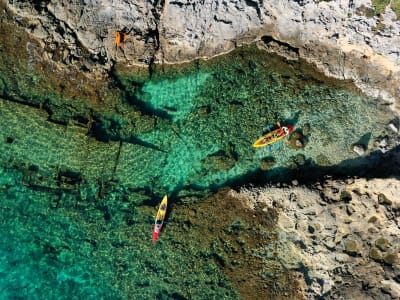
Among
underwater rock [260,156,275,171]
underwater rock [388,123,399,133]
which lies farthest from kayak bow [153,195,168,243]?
underwater rock [388,123,399,133]

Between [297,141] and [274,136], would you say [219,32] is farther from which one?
[297,141]

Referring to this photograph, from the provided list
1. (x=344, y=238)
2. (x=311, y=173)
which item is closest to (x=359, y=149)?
(x=311, y=173)

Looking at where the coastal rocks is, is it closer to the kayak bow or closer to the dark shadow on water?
the dark shadow on water

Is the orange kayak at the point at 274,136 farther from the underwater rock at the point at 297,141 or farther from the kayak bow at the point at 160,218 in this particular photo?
the kayak bow at the point at 160,218

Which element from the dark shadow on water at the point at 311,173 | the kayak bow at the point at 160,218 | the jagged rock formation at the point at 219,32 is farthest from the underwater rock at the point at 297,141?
the kayak bow at the point at 160,218

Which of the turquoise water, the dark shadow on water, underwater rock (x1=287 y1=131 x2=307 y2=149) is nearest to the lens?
the dark shadow on water

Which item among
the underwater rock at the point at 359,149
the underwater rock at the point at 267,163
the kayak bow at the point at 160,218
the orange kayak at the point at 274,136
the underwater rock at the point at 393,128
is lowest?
the kayak bow at the point at 160,218

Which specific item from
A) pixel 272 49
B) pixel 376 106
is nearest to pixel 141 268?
pixel 272 49

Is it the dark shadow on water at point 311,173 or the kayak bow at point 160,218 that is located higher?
the dark shadow on water at point 311,173
